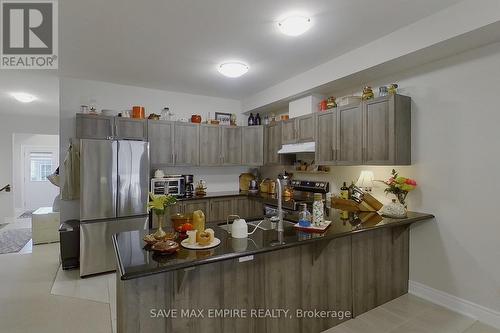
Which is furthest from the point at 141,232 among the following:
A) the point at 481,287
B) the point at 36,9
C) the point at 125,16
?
the point at 481,287

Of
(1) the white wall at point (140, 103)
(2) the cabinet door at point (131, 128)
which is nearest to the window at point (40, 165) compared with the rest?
(1) the white wall at point (140, 103)

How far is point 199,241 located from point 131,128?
9.44 ft

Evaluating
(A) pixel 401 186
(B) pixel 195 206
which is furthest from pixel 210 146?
(A) pixel 401 186

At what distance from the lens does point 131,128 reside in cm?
397

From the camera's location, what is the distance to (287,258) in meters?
2.08

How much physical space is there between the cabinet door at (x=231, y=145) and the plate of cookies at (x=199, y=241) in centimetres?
298

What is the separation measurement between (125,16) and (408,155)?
3.13 m

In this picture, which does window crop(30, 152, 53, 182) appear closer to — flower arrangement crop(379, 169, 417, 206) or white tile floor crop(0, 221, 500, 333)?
white tile floor crop(0, 221, 500, 333)

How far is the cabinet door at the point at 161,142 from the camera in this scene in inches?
162

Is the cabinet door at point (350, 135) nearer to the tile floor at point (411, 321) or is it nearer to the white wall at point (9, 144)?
the tile floor at point (411, 321)

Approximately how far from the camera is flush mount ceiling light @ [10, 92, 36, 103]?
15.4 feet

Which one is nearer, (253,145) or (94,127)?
(94,127)

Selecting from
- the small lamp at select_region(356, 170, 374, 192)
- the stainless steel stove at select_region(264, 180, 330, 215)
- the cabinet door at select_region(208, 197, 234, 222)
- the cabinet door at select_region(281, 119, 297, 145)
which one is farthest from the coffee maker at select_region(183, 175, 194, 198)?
the small lamp at select_region(356, 170, 374, 192)

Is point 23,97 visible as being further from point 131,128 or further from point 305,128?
point 305,128
